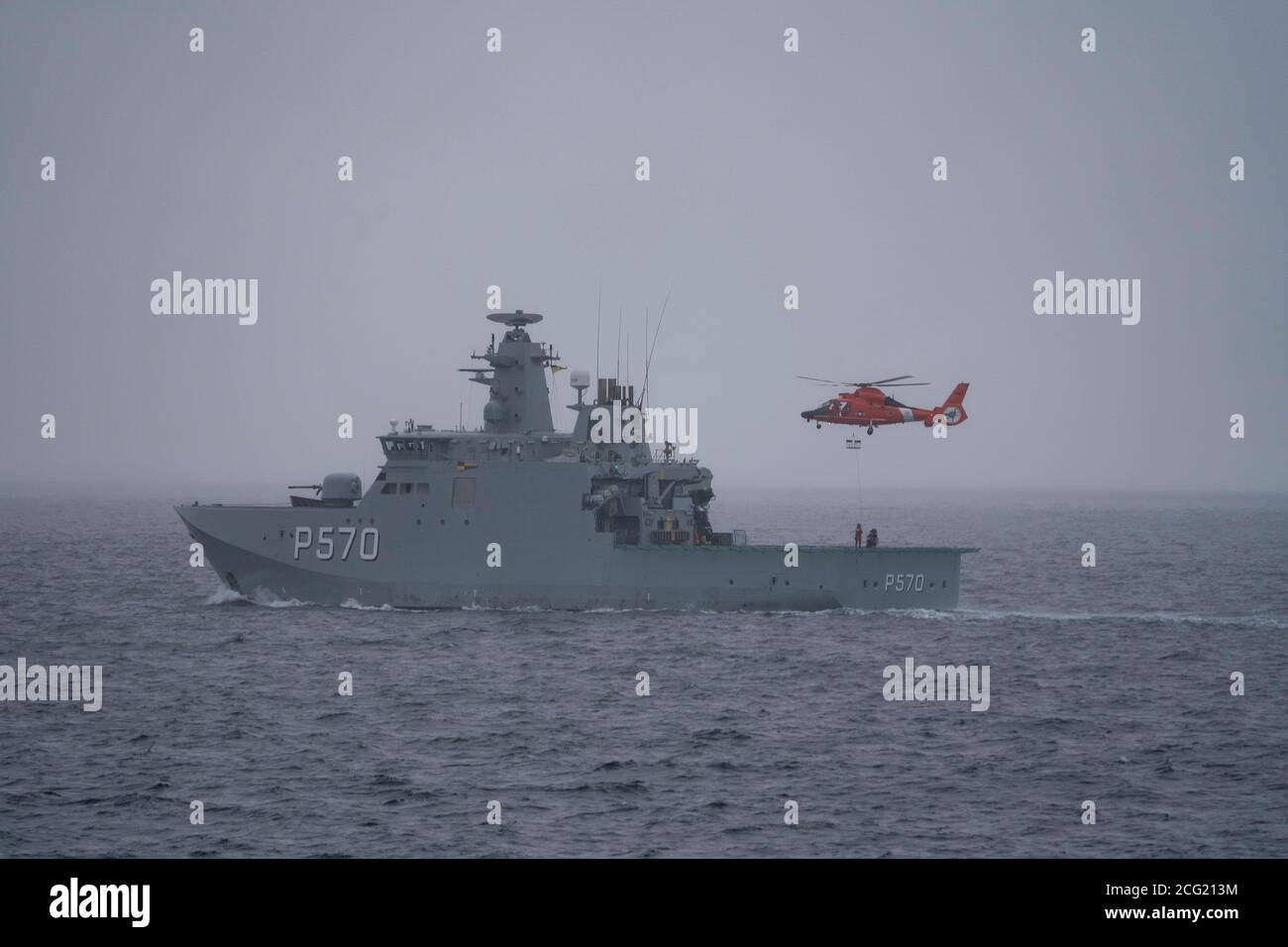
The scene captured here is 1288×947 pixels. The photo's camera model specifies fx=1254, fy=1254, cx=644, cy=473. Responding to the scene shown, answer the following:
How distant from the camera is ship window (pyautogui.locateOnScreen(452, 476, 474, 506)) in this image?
110 ft

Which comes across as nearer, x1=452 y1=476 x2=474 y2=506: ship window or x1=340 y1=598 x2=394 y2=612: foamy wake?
x1=452 y1=476 x2=474 y2=506: ship window

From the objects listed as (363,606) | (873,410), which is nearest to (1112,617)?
(873,410)

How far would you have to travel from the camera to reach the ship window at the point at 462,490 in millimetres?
33594

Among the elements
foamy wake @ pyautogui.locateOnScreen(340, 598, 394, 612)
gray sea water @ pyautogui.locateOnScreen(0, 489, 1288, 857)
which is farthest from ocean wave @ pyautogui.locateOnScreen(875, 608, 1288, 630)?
foamy wake @ pyautogui.locateOnScreen(340, 598, 394, 612)

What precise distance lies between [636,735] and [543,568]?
Result: 12.1 m

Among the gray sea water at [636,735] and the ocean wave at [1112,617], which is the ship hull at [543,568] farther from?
the ocean wave at [1112,617]

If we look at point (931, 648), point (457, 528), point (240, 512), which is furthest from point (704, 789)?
point (240, 512)

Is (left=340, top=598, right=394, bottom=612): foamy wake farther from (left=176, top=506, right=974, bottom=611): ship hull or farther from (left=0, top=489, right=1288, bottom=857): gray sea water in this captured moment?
(left=0, top=489, right=1288, bottom=857): gray sea water

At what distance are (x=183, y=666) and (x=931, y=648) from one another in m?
17.1

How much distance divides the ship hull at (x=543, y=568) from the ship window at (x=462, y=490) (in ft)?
1.75

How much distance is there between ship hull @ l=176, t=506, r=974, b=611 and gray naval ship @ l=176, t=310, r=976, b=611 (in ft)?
0.12

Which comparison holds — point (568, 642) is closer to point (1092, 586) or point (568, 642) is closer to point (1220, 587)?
point (1092, 586)

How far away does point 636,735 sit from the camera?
862 inches
